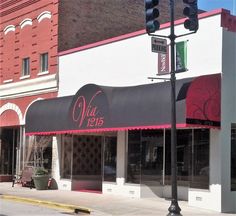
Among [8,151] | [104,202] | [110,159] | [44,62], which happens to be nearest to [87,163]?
[110,159]

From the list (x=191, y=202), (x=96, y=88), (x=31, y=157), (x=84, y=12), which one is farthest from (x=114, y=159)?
(x=84, y=12)

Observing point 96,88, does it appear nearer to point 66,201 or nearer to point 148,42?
point 148,42

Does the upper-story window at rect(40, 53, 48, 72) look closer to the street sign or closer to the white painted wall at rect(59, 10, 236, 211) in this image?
the white painted wall at rect(59, 10, 236, 211)

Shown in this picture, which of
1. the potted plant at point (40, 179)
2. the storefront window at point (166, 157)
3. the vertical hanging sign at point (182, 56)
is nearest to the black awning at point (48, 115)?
the potted plant at point (40, 179)

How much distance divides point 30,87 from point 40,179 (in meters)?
5.67

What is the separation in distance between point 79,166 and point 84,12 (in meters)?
8.02

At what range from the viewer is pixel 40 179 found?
2400 cm

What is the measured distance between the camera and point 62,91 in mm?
25094

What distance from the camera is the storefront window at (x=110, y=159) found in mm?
21562

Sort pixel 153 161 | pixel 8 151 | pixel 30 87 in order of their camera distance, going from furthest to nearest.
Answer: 1. pixel 8 151
2. pixel 30 87
3. pixel 153 161

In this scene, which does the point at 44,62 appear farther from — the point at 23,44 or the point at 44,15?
the point at 23,44

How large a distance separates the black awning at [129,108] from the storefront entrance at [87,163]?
182cm

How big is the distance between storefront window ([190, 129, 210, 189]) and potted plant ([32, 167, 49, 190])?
849cm

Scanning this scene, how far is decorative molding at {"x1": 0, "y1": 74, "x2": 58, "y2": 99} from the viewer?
25812 millimetres
